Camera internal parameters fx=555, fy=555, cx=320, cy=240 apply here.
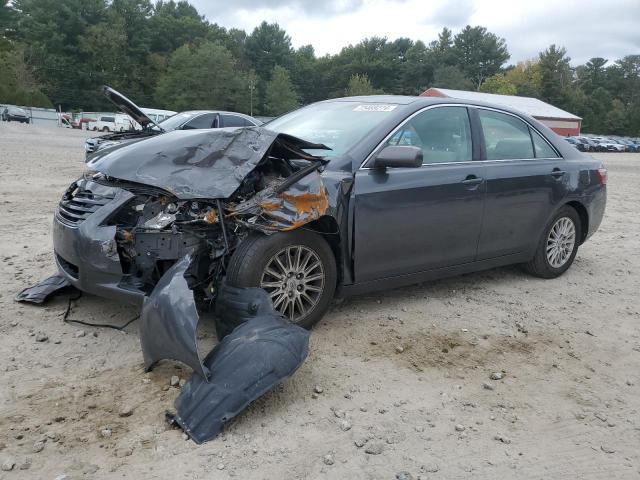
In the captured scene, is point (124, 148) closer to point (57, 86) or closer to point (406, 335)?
point (406, 335)

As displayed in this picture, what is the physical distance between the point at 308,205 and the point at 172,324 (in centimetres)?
114

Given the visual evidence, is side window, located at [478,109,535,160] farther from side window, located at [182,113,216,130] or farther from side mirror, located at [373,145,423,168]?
side window, located at [182,113,216,130]

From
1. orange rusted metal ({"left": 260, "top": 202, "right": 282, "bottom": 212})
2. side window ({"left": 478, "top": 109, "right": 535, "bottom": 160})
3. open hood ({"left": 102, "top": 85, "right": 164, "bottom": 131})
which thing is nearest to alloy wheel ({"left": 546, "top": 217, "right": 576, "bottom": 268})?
Answer: side window ({"left": 478, "top": 109, "right": 535, "bottom": 160})

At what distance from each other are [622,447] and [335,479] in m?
1.51

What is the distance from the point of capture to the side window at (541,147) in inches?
206

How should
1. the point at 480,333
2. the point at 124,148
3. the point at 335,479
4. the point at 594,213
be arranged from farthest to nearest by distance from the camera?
1. the point at 594,213
2. the point at 480,333
3. the point at 124,148
4. the point at 335,479

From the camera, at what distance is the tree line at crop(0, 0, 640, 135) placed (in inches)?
2645

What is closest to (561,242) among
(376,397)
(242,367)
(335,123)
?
(335,123)

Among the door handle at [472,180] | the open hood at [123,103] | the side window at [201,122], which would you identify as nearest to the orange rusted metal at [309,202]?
the door handle at [472,180]

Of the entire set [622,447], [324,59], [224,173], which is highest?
[324,59]

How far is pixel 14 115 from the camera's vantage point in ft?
141

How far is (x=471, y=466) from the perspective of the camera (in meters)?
2.58

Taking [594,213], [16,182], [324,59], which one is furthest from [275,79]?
[594,213]

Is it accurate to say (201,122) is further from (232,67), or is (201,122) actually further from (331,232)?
(232,67)
